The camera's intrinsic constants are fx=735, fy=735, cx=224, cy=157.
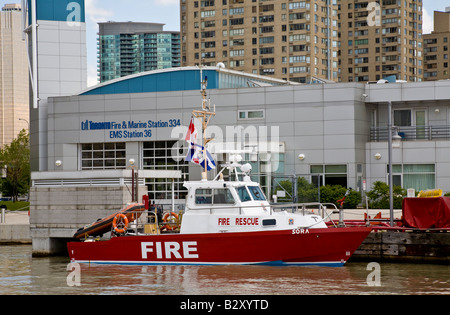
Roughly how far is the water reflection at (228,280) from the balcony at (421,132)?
64.4ft

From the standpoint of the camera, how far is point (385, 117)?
4494 cm

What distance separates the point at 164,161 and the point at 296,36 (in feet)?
213

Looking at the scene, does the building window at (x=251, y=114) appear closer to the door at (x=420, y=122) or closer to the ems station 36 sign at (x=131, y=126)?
the ems station 36 sign at (x=131, y=126)

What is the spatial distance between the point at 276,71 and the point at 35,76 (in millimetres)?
62907

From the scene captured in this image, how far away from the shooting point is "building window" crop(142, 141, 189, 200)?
152 feet

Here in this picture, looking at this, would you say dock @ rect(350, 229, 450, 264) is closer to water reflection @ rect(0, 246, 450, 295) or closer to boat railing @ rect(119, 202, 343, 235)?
water reflection @ rect(0, 246, 450, 295)

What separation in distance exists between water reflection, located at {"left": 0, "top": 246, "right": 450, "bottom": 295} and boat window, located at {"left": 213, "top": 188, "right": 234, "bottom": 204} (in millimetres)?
2202

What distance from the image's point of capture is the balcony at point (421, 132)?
43594 mm

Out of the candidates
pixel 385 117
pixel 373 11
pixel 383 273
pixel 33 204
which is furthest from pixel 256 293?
pixel 373 11

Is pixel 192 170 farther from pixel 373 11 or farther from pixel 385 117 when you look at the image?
pixel 373 11

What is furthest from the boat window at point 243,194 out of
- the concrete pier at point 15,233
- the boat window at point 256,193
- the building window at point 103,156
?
the building window at point 103,156
